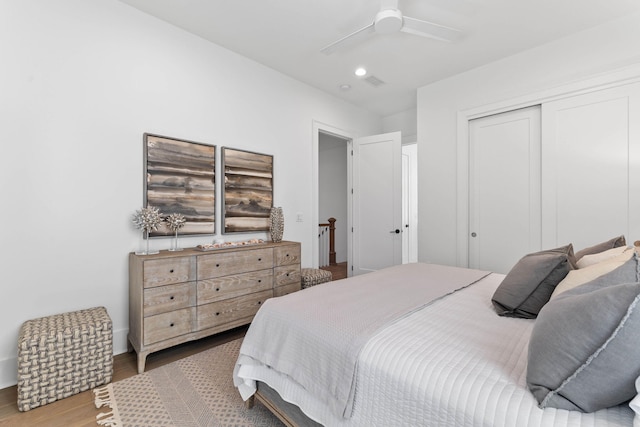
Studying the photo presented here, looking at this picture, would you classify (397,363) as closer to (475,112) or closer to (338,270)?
(475,112)

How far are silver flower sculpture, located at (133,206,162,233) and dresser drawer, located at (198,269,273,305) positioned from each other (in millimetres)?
581

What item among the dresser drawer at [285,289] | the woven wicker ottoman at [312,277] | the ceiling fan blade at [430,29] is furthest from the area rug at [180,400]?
the ceiling fan blade at [430,29]

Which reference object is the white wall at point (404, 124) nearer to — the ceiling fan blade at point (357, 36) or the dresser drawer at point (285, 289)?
the ceiling fan blade at point (357, 36)

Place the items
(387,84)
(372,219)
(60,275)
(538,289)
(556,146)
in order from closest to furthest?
(538,289) < (60,275) < (556,146) < (387,84) < (372,219)

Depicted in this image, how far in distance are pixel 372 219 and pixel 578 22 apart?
2869 mm

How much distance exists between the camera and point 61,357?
1753 millimetres

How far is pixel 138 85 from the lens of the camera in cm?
240

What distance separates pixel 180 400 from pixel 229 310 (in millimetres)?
804

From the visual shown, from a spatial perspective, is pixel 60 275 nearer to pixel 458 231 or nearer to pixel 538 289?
pixel 538 289

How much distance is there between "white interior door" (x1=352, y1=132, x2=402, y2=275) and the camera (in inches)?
157

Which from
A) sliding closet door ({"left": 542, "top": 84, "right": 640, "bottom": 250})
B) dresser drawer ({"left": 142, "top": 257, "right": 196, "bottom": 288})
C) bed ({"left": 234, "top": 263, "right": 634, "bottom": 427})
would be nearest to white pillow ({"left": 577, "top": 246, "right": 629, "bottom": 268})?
bed ({"left": 234, "top": 263, "right": 634, "bottom": 427})

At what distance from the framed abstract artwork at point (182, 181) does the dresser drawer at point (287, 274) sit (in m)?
0.76

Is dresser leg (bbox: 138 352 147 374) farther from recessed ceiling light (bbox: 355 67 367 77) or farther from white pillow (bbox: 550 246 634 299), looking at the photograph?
recessed ceiling light (bbox: 355 67 367 77)

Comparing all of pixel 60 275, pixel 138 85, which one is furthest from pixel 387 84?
pixel 60 275
